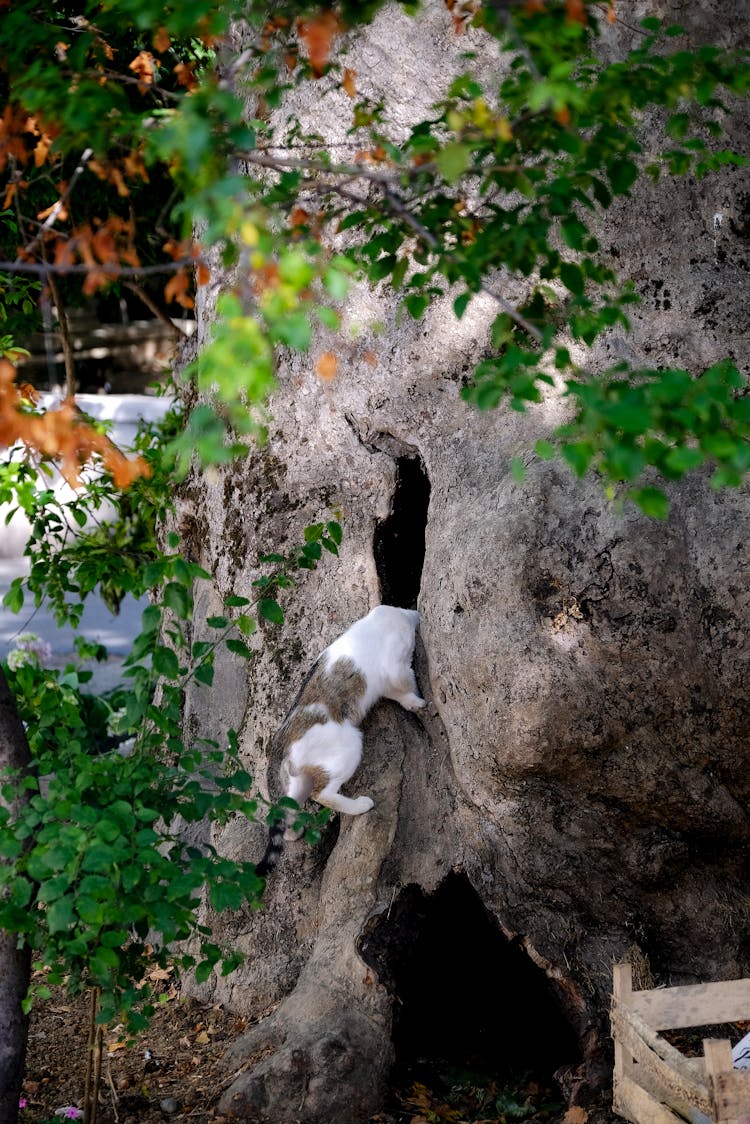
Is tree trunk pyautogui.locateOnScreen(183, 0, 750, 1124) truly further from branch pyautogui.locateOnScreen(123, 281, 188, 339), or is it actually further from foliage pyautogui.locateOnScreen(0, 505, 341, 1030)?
branch pyautogui.locateOnScreen(123, 281, 188, 339)

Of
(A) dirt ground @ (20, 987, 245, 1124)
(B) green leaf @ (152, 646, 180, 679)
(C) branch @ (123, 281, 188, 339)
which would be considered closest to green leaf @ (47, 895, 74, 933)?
(B) green leaf @ (152, 646, 180, 679)

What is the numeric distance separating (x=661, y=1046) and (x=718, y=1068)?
335mm

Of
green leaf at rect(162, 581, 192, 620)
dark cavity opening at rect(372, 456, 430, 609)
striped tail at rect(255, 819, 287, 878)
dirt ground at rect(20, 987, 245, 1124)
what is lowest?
dirt ground at rect(20, 987, 245, 1124)

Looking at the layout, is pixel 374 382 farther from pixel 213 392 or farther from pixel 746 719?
pixel 746 719

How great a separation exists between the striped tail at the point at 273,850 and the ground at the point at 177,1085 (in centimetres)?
76

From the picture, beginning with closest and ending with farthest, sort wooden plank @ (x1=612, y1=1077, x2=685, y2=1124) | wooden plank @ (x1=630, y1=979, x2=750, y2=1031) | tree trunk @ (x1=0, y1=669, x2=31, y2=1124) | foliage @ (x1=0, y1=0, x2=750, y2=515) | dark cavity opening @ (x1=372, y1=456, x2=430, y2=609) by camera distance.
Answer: foliage @ (x1=0, y1=0, x2=750, y2=515)
wooden plank @ (x1=612, y1=1077, x2=685, y2=1124)
wooden plank @ (x1=630, y1=979, x2=750, y2=1031)
tree trunk @ (x1=0, y1=669, x2=31, y2=1124)
dark cavity opening @ (x1=372, y1=456, x2=430, y2=609)

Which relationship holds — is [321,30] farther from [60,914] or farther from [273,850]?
[273,850]

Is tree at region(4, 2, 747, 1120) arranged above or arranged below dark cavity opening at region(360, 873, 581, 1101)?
above

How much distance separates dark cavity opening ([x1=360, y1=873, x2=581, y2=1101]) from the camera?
15.2ft

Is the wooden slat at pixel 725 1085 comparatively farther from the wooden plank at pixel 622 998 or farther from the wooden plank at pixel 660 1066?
the wooden plank at pixel 622 998

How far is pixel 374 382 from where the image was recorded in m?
4.90

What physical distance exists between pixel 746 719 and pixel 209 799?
1844 millimetres

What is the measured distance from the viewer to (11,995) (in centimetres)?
396

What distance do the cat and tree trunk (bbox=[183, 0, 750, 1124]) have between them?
138 millimetres
